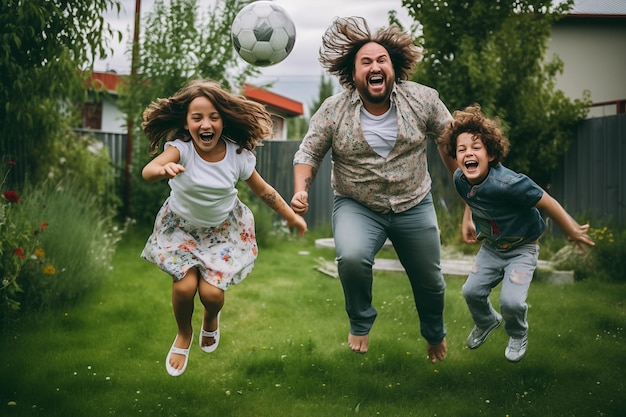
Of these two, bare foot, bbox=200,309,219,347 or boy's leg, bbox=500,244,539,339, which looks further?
bare foot, bbox=200,309,219,347

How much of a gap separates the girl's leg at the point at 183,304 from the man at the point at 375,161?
834mm

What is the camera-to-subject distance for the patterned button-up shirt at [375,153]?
4.26 meters

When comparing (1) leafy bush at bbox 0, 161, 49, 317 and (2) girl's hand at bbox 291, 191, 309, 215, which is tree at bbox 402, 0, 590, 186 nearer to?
(1) leafy bush at bbox 0, 161, 49, 317

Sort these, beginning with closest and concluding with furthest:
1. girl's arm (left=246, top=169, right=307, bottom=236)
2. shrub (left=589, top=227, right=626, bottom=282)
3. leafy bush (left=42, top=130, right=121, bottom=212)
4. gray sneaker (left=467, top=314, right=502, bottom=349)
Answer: girl's arm (left=246, top=169, right=307, bottom=236) → gray sneaker (left=467, top=314, right=502, bottom=349) → shrub (left=589, top=227, right=626, bottom=282) → leafy bush (left=42, top=130, right=121, bottom=212)

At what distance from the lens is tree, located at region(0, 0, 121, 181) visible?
634 centimetres

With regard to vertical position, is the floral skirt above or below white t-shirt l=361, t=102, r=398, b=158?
below

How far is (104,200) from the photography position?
1133 centimetres

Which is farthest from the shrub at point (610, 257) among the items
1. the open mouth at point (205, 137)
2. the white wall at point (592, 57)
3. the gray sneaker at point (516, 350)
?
the white wall at point (592, 57)

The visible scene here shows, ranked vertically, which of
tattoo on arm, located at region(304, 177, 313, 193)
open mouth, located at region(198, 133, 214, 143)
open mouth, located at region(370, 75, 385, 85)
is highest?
open mouth, located at region(370, 75, 385, 85)

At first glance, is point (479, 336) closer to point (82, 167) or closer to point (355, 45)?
point (355, 45)

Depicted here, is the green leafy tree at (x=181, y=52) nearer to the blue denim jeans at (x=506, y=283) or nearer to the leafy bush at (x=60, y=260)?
the leafy bush at (x=60, y=260)

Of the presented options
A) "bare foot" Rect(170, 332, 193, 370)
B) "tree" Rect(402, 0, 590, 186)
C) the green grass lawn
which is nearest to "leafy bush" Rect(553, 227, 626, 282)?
the green grass lawn

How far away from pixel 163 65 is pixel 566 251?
6638 millimetres

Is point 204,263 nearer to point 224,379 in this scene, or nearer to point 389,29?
point 224,379
